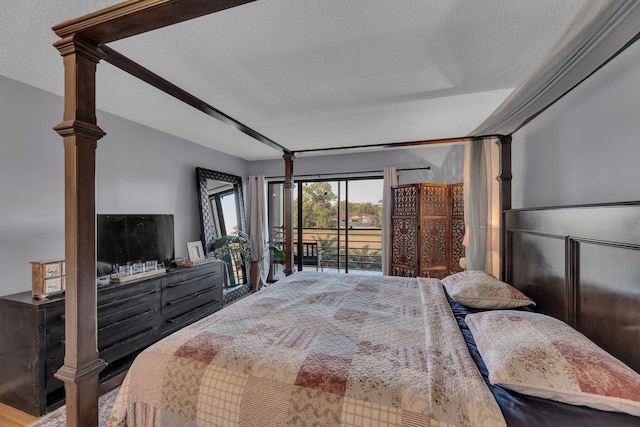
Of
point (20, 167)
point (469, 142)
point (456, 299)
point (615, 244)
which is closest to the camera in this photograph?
point (615, 244)

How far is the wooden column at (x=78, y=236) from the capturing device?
116 centimetres

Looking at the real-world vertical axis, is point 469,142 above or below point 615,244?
above

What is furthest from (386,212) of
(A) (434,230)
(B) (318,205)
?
(B) (318,205)

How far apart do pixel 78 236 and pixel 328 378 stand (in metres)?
1.23

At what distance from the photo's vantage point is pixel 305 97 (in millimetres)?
2434

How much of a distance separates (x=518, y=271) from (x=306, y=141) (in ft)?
9.23

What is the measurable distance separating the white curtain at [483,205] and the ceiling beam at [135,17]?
2726mm

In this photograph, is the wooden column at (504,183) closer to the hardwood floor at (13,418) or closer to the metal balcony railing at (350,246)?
the metal balcony railing at (350,246)

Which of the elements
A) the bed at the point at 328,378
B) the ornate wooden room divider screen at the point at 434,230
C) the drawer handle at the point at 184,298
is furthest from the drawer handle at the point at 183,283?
the ornate wooden room divider screen at the point at 434,230

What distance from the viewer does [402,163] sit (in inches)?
180

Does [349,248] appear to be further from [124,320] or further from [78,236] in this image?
[78,236]

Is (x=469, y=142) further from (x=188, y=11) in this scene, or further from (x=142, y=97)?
(x=142, y=97)

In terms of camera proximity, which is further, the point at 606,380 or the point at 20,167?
the point at 20,167

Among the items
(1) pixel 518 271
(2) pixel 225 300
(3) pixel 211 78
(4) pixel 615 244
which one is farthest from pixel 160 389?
(2) pixel 225 300
